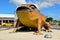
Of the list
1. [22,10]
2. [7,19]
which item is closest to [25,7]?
[22,10]

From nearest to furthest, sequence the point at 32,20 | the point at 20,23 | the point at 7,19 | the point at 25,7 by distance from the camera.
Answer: the point at 25,7 → the point at 32,20 → the point at 20,23 → the point at 7,19

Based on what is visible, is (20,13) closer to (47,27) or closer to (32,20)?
(32,20)

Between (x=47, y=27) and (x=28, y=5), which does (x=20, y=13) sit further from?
(x=47, y=27)

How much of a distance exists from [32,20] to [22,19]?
110 centimetres

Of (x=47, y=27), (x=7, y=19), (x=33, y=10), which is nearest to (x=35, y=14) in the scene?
(x=33, y=10)

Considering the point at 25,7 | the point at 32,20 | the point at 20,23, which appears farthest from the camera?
the point at 20,23

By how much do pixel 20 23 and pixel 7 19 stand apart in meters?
37.2

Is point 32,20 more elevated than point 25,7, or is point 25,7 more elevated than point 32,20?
point 25,7

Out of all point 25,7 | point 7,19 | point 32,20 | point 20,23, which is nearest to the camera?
point 25,7

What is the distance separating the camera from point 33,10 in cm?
1733

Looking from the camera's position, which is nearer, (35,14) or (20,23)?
(35,14)

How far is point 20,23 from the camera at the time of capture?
63.3 ft

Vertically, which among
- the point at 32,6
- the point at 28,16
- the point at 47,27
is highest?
the point at 32,6

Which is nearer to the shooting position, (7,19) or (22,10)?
(22,10)
